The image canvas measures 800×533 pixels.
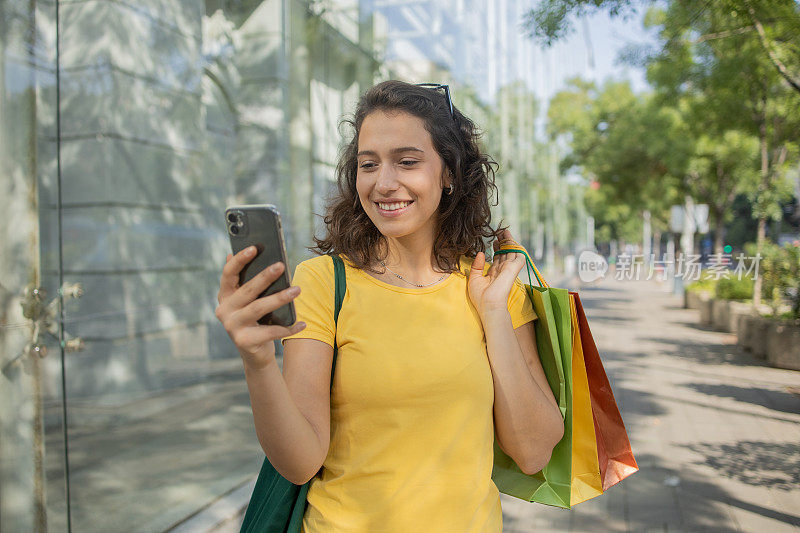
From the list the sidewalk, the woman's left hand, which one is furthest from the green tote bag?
the sidewalk

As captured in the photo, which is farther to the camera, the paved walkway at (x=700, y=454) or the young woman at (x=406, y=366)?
the paved walkway at (x=700, y=454)

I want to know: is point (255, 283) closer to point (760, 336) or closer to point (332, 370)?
point (332, 370)

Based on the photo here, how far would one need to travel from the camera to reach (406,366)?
1.50m

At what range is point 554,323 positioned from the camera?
1772 mm

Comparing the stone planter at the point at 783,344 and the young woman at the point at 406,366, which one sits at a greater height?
the young woman at the point at 406,366

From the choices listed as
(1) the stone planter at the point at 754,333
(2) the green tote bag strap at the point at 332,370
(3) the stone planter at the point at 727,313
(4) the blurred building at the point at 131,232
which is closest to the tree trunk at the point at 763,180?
(1) the stone planter at the point at 754,333

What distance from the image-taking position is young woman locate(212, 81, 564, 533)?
4.86ft

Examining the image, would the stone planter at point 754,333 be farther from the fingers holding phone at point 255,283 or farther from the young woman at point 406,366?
the fingers holding phone at point 255,283

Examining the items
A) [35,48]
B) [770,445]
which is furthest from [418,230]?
[770,445]

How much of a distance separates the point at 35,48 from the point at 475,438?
7.86ft

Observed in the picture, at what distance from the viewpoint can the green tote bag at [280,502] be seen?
1524 millimetres

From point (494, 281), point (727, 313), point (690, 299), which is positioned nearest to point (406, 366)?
point (494, 281)

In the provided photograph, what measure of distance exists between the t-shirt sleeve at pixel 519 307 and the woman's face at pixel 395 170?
1.11 ft

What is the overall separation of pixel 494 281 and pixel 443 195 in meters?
0.33
